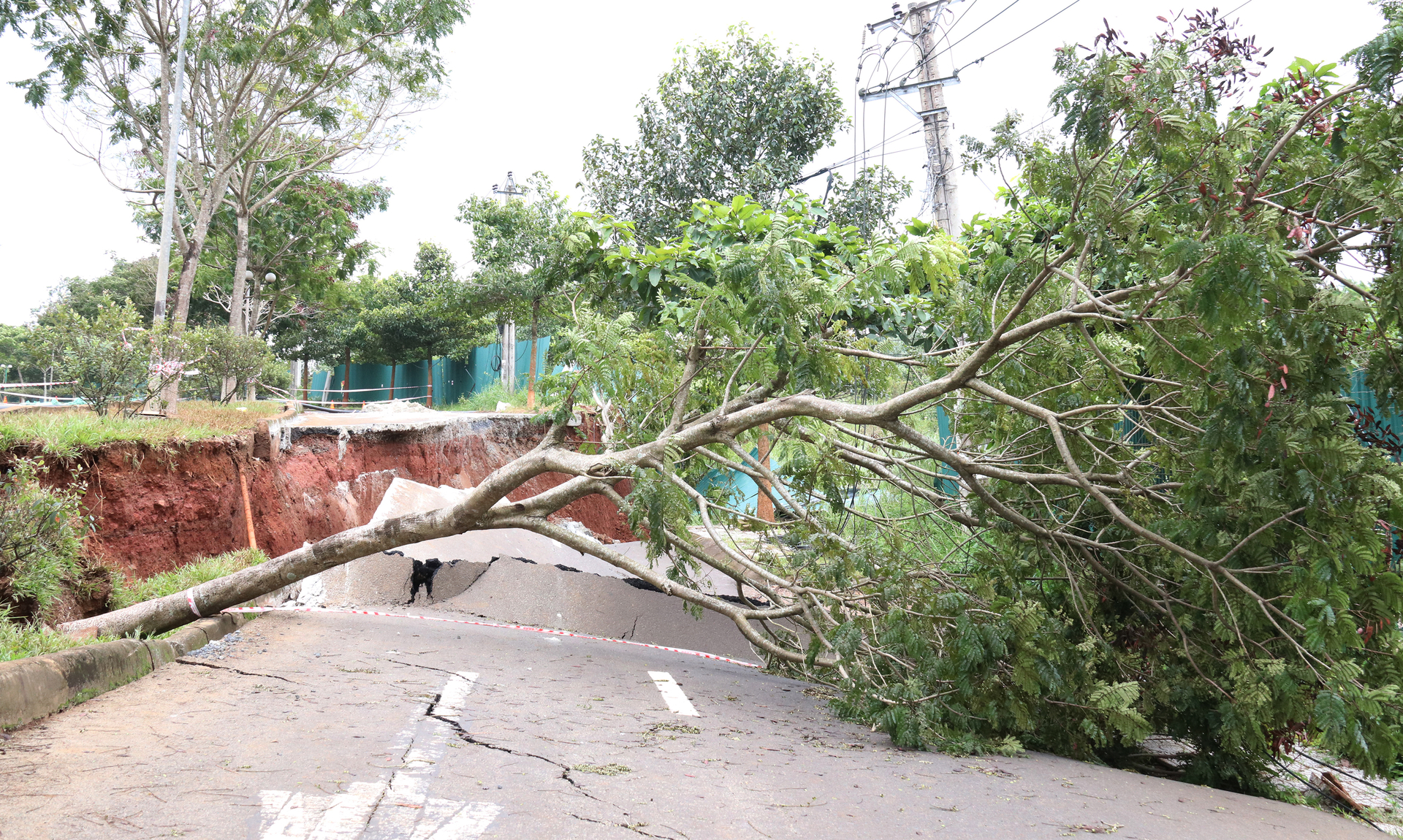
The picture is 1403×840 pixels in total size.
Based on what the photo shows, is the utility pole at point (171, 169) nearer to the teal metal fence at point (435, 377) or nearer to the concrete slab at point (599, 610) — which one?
the concrete slab at point (599, 610)

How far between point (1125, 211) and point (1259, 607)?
209 centimetres

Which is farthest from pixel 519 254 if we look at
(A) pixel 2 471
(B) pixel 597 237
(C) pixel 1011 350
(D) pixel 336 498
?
(C) pixel 1011 350

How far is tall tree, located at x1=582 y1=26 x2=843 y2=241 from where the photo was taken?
16062mm

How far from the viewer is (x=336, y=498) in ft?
43.1

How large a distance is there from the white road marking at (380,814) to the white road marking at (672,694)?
2125mm

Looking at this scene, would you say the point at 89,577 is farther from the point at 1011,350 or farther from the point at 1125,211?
the point at 1125,211

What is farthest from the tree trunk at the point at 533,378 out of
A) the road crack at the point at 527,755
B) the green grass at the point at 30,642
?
the road crack at the point at 527,755

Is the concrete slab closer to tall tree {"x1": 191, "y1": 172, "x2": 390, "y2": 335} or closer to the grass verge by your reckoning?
the grass verge

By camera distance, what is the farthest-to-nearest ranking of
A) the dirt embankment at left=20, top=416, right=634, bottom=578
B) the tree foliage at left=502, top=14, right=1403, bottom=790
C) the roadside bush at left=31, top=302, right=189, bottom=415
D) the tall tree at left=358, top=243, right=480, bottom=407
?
the tall tree at left=358, top=243, right=480, bottom=407 < the roadside bush at left=31, top=302, right=189, bottom=415 < the dirt embankment at left=20, top=416, right=634, bottom=578 < the tree foliage at left=502, top=14, right=1403, bottom=790

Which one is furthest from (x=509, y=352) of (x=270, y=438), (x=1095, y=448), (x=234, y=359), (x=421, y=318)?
(x=1095, y=448)

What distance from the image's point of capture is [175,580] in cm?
840

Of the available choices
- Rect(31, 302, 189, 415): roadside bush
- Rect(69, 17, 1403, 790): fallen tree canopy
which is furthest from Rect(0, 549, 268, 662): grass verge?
Rect(31, 302, 189, 415): roadside bush

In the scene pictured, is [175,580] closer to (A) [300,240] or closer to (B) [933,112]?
(B) [933,112]

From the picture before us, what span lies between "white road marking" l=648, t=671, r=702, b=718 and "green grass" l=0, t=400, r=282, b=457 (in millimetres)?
6065
